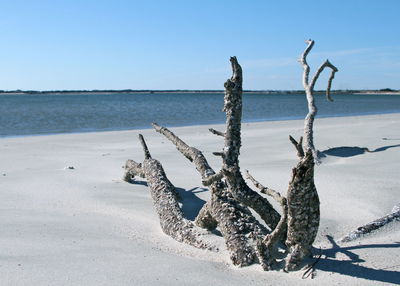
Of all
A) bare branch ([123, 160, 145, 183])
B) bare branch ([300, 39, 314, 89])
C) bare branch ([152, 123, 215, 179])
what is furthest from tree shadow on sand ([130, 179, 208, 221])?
bare branch ([300, 39, 314, 89])

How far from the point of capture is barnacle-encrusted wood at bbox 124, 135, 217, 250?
4394 millimetres

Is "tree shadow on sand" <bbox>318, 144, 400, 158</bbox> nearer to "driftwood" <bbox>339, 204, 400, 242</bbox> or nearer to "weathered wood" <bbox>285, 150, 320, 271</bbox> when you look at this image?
"driftwood" <bbox>339, 204, 400, 242</bbox>

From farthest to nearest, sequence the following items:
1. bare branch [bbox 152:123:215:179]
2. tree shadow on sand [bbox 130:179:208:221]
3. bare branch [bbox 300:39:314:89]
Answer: bare branch [bbox 300:39:314:89], tree shadow on sand [bbox 130:179:208:221], bare branch [bbox 152:123:215:179]

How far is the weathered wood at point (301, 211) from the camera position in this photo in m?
3.18

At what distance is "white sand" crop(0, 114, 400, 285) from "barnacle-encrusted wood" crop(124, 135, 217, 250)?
0.10m

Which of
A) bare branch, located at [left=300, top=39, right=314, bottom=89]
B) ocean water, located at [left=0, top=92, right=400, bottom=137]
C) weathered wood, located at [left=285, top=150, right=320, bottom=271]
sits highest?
bare branch, located at [left=300, top=39, right=314, bottom=89]

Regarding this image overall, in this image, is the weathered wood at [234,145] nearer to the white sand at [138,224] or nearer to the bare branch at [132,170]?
the white sand at [138,224]

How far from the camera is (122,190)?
7250mm

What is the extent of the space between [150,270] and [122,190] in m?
3.57

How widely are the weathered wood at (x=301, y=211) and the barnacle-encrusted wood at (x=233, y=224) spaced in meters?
0.28

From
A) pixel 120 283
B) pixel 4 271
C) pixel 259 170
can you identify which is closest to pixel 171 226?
pixel 120 283

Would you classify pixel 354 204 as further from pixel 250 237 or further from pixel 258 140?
pixel 258 140

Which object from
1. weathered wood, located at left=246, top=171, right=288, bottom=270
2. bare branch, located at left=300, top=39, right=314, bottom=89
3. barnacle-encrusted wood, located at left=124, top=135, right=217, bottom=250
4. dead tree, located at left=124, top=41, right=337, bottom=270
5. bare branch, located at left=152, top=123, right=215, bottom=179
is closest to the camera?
dead tree, located at left=124, top=41, right=337, bottom=270

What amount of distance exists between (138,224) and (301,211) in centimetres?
258
